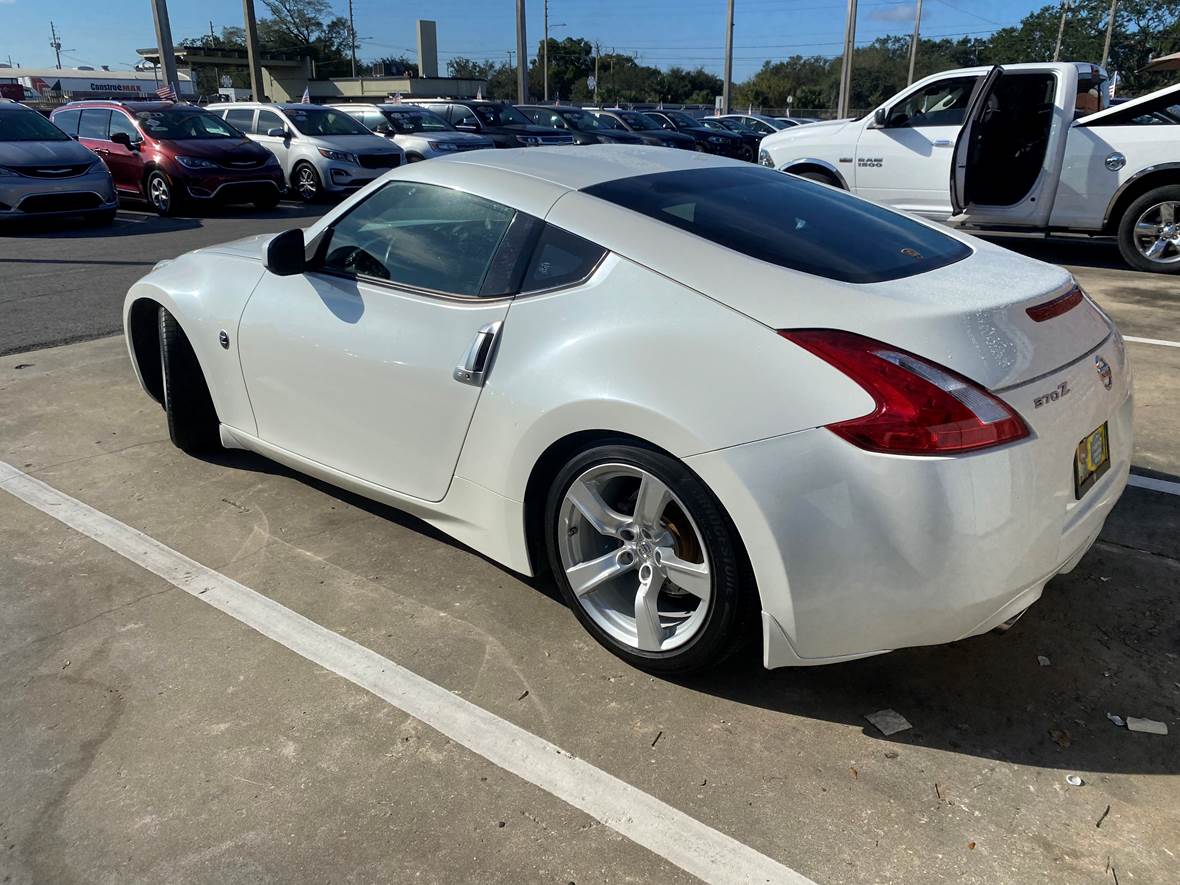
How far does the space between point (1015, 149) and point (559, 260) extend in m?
8.35

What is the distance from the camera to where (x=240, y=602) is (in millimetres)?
3254

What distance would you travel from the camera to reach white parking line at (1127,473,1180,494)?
405cm

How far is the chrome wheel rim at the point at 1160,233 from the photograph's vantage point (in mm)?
8812

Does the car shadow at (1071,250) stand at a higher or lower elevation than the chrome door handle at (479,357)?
lower

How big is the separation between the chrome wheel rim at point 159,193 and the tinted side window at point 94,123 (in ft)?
5.06

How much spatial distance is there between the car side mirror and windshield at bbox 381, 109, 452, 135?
1520 centimetres

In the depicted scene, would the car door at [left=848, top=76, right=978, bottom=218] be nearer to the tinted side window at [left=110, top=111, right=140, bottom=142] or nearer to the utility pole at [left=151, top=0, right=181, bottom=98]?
the tinted side window at [left=110, top=111, right=140, bottom=142]

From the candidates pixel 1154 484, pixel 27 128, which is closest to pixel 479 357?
pixel 1154 484

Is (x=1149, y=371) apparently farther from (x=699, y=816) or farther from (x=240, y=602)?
(x=240, y=602)

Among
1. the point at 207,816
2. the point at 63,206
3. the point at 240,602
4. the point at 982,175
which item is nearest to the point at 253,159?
the point at 63,206

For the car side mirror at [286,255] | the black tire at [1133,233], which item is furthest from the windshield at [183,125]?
the black tire at [1133,233]

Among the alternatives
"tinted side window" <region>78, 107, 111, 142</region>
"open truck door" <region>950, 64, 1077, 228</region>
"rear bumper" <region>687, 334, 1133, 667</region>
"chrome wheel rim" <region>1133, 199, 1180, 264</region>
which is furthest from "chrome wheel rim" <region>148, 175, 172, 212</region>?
"rear bumper" <region>687, 334, 1133, 667</region>

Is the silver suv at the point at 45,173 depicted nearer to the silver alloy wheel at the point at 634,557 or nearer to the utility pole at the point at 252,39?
the silver alloy wheel at the point at 634,557

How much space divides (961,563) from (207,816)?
6.40 ft
